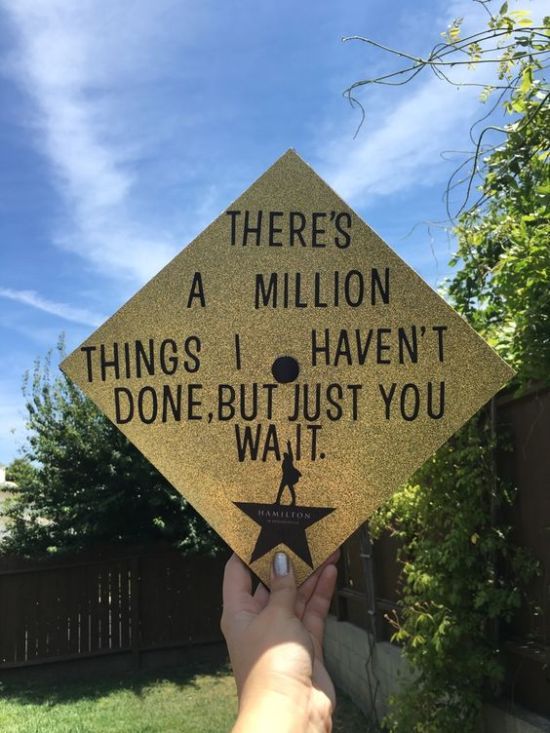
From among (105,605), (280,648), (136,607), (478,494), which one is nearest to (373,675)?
(478,494)

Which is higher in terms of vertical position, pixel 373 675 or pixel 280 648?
pixel 280 648

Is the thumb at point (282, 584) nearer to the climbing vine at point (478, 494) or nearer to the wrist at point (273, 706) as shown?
the wrist at point (273, 706)

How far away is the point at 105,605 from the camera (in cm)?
918

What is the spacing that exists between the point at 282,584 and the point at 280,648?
5.6 inches

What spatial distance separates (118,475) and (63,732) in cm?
→ 342

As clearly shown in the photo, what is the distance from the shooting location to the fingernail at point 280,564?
4.43ft

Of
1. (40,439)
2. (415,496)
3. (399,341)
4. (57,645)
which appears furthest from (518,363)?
(57,645)

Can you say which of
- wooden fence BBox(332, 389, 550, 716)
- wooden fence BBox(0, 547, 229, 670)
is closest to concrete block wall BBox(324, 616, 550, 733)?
wooden fence BBox(332, 389, 550, 716)

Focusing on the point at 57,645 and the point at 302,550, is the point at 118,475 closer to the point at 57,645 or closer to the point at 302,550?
the point at 57,645

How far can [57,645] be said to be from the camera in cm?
892

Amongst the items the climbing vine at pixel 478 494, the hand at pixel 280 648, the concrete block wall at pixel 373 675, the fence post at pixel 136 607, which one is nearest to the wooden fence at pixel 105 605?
the fence post at pixel 136 607

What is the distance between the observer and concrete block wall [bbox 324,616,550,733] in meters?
3.44

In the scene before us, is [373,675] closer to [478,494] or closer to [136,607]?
[478,494]

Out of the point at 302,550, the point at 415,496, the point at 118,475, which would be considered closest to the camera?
the point at 302,550
